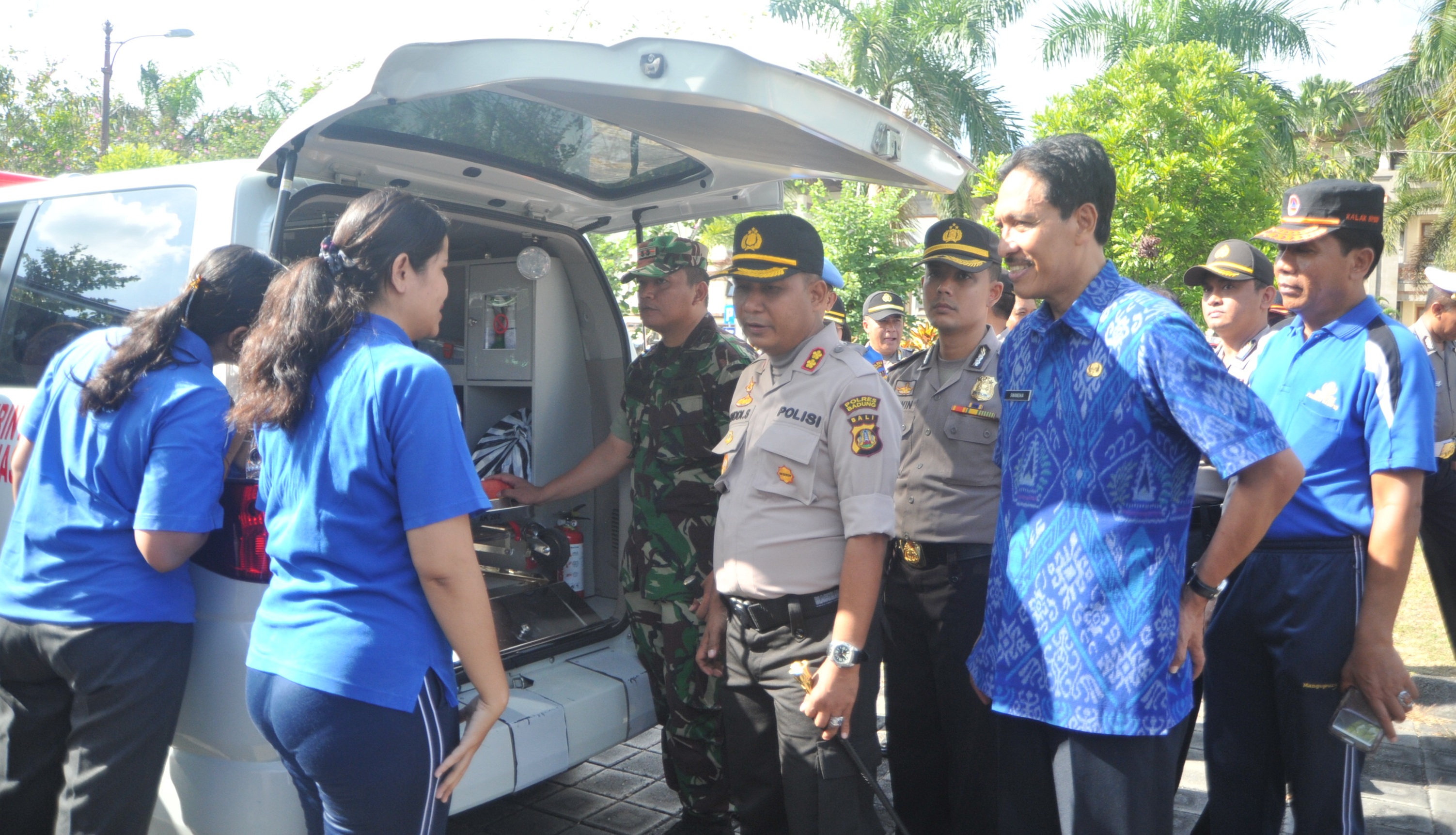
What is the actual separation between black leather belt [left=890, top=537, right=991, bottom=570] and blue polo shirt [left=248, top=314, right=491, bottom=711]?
1.49 metres

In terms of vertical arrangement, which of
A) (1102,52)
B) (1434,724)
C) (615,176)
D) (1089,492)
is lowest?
(1434,724)

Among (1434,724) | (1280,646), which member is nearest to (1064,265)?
(1280,646)

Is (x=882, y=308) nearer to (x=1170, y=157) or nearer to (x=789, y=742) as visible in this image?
(x=789, y=742)

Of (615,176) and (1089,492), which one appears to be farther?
(615,176)

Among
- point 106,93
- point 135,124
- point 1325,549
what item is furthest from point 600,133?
point 135,124

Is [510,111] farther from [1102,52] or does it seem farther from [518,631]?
[1102,52]

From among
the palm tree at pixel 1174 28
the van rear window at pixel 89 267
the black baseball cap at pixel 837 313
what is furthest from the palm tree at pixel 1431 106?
the van rear window at pixel 89 267

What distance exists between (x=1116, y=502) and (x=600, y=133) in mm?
1645

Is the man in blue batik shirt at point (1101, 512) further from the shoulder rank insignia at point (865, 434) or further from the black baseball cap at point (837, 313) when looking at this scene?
the black baseball cap at point (837, 313)

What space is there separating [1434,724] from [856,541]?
3537mm

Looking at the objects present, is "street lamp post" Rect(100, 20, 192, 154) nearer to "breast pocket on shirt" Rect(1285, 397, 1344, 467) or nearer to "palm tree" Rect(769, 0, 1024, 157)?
"palm tree" Rect(769, 0, 1024, 157)

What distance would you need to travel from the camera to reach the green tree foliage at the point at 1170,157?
42.5ft

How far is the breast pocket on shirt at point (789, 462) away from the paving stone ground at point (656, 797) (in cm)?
135

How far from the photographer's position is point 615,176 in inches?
120
